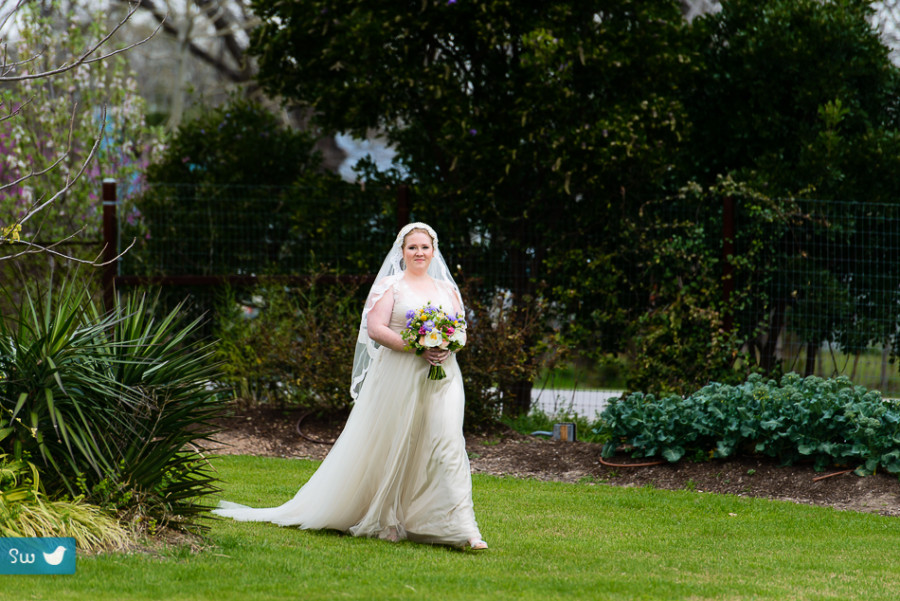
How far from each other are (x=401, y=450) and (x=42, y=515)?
6.56 feet

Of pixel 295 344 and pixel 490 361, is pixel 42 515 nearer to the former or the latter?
pixel 295 344

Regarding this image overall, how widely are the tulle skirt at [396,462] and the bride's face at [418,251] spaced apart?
1.81 ft

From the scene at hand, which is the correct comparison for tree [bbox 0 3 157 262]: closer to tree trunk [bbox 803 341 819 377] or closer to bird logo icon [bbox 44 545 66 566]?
bird logo icon [bbox 44 545 66 566]

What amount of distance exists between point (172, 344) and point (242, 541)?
1112 millimetres

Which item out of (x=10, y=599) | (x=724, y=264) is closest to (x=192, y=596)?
(x=10, y=599)

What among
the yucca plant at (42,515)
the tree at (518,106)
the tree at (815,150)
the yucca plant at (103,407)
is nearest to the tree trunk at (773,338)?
the tree at (815,150)

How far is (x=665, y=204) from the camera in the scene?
10469 millimetres

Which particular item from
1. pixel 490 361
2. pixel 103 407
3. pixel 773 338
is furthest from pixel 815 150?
pixel 103 407

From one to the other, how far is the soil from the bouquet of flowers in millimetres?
1275

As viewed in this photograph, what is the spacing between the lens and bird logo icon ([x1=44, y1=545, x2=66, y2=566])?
14.7 feet

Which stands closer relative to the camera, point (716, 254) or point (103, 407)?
point (103, 407)

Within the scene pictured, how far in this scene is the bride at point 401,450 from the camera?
5676mm

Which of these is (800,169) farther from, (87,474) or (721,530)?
(87,474)

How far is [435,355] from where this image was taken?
5.80 meters
